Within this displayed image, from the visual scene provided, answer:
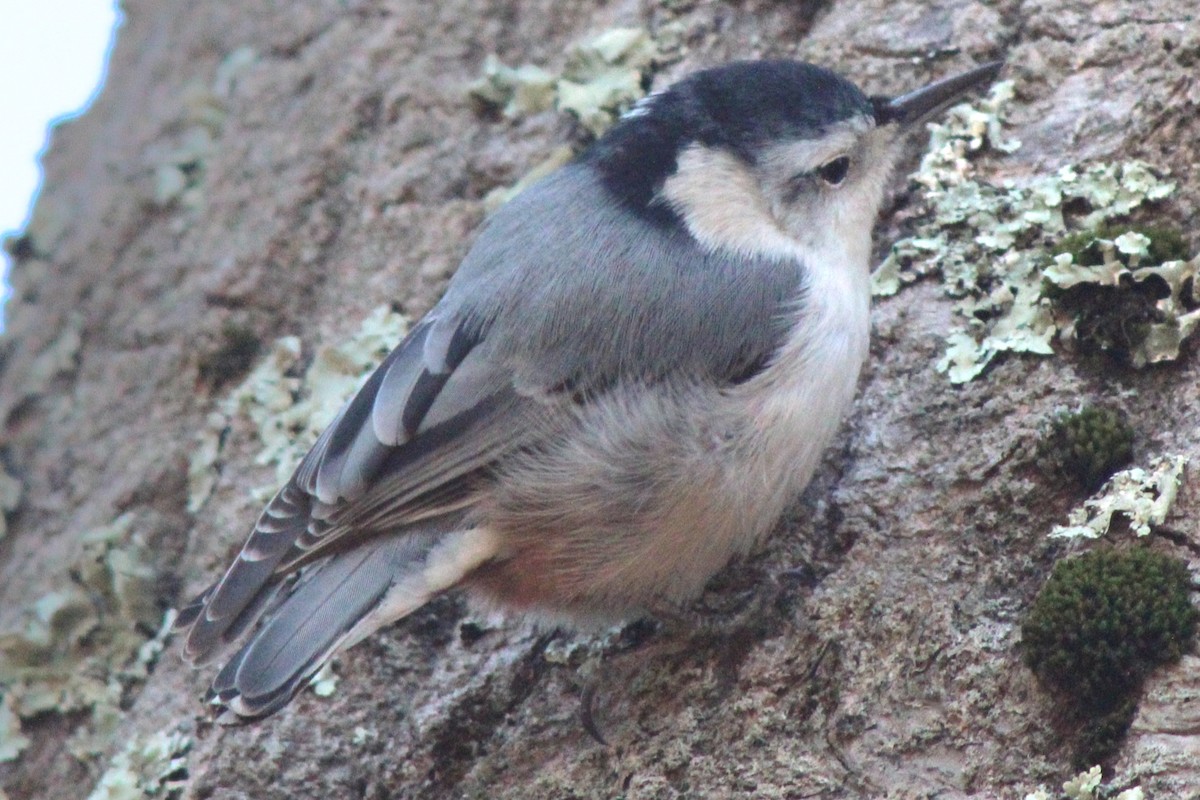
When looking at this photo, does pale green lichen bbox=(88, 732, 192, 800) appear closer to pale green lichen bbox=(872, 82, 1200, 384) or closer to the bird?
the bird

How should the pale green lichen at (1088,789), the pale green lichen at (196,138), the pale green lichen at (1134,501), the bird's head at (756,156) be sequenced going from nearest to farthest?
the pale green lichen at (1088,789) < the pale green lichen at (1134,501) < the bird's head at (756,156) < the pale green lichen at (196,138)

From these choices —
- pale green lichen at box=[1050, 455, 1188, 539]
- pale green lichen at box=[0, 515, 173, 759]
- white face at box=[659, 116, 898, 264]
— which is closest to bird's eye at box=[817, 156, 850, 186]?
white face at box=[659, 116, 898, 264]

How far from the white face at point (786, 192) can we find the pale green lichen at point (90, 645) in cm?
165

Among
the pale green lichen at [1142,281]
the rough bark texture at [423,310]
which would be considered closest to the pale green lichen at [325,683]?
the rough bark texture at [423,310]

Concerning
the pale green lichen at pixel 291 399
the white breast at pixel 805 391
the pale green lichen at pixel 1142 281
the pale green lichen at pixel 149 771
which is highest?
the pale green lichen at pixel 291 399

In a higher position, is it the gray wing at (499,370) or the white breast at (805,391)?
the gray wing at (499,370)

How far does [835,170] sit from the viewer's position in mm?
3314

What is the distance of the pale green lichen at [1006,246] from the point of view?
294cm

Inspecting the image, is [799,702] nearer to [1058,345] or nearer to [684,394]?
[684,394]

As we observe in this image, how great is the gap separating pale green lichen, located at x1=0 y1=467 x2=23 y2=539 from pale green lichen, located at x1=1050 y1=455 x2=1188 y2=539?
2.86 meters

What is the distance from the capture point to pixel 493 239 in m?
3.25

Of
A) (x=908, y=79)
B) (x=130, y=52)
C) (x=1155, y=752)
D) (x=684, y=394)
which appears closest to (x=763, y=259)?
(x=684, y=394)

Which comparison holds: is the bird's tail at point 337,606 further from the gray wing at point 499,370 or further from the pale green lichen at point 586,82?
the pale green lichen at point 586,82

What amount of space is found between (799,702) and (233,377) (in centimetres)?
193
